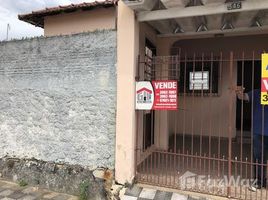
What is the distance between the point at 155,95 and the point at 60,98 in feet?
6.41

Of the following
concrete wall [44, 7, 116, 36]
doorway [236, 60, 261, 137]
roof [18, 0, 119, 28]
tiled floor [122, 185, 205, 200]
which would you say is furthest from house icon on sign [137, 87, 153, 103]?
doorway [236, 60, 261, 137]

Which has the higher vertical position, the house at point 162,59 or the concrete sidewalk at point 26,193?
the house at point 162,59

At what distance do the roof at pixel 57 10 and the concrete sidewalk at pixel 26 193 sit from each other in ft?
14.9

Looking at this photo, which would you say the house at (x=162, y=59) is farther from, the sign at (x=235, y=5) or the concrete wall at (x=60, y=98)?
the concrete wall at (x=60, y=98)

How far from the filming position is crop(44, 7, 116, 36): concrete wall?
756cm

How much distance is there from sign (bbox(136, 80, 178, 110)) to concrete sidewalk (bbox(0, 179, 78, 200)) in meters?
2.22

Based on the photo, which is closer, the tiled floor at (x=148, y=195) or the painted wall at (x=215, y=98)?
the tiled floor at (x=148, y=195)

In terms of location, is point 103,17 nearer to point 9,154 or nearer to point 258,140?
point 9,154

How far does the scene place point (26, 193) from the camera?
17.6 feet

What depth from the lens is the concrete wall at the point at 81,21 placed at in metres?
7.56

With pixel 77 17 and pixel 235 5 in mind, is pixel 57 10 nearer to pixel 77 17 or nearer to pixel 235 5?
pixel 77 17

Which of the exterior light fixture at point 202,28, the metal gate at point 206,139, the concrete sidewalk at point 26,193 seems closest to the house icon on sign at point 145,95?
the metal gate at point 206,139

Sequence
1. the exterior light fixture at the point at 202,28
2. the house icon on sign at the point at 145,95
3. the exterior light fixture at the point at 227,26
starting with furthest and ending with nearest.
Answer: the exterior light fixture at the point at 202,28, the exterior light fixture at the point at 227,26, the house icon on sign at the point at 145,95

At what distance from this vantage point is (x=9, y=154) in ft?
20.0
